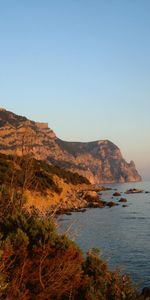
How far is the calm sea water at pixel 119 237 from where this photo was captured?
35.1m

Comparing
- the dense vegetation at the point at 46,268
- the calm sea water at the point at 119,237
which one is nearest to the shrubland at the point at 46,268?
the dense vegetation at the point at 46,268

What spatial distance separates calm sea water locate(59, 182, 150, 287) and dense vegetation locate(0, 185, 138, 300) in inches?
277

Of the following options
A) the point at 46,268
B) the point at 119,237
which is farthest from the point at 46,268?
the point at 119,237

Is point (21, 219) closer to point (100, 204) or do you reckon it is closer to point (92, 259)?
point (92, 259)

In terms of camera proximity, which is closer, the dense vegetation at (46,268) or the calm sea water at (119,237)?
the dense vegetation at (46,268)

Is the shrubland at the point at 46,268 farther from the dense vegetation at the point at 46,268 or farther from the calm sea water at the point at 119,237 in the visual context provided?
the calm sea water at the point at 119,237

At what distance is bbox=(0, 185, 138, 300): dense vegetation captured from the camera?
11133 millimetres

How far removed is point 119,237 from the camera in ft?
169

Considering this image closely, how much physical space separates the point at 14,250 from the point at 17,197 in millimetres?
5275

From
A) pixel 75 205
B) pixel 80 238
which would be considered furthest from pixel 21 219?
pixel 75 205

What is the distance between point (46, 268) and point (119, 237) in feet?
135

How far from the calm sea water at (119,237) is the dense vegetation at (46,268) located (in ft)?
23.1

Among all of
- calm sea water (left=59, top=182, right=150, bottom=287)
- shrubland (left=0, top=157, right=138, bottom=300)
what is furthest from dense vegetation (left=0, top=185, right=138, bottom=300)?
calm sea water (left=59, top=182, right=150, bottom=287)

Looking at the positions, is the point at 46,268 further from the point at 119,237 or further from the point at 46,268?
the point at 119,237
